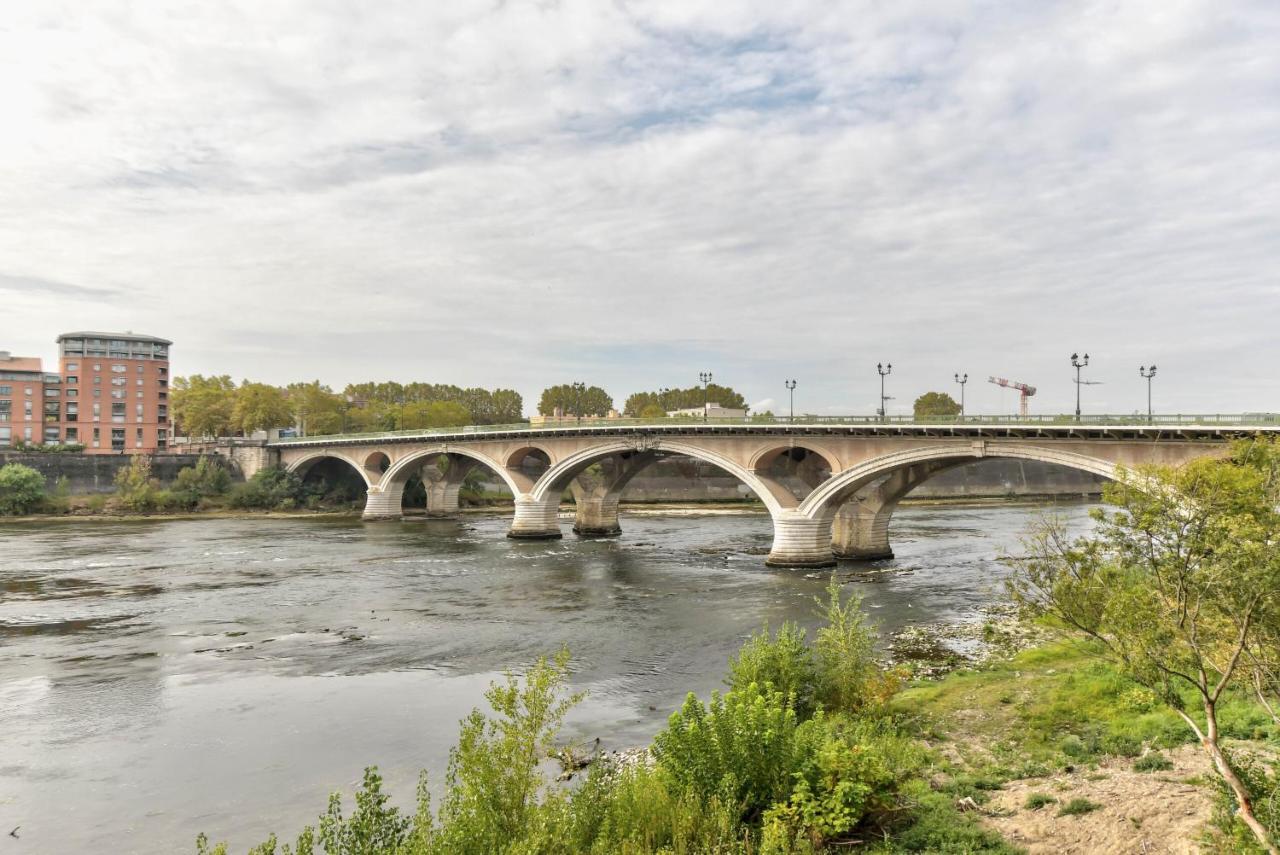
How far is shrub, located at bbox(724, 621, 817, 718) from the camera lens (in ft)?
60.9

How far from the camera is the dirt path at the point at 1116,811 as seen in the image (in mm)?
11406

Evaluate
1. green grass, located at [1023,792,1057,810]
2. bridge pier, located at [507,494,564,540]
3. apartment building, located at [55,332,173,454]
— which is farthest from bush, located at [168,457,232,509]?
green grass, located at [1023,792,1057,810]

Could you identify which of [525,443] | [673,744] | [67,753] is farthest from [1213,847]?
[525,443]

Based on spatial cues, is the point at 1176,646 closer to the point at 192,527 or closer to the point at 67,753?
the point at 67,753

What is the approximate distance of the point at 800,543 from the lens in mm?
49281

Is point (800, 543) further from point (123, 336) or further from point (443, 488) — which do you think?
point (123, 336)

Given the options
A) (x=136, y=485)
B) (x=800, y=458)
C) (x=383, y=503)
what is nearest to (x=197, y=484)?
(x=136, y=485)

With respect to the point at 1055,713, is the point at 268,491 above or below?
above

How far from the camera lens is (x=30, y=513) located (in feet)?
270

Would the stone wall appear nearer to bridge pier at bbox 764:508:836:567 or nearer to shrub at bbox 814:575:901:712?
bridge pier at bbox 764:508:836:567

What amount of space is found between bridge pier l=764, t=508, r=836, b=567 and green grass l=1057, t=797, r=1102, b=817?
36.0 m

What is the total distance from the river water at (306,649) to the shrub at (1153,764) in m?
10.6

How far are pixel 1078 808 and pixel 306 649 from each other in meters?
25.9

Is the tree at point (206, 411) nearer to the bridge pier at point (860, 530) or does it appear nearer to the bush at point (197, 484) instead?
the bush at point (197, 484)
